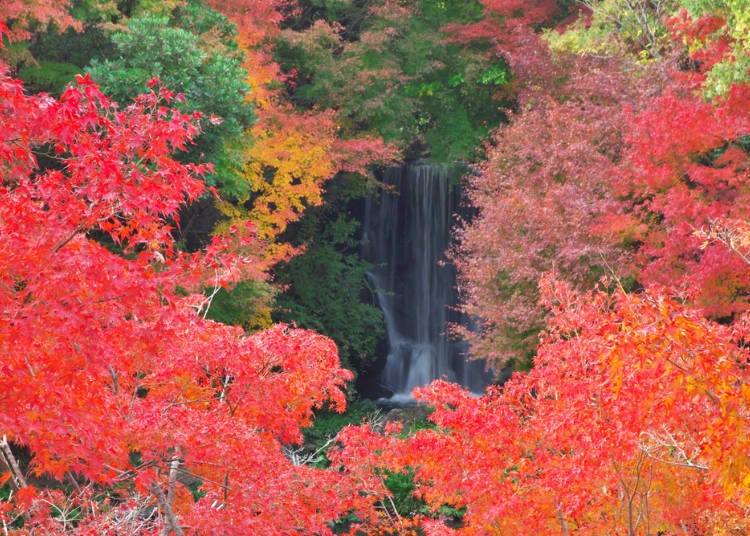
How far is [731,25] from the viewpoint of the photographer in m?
11.1

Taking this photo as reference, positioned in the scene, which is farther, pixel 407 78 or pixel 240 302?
pixel 407 78

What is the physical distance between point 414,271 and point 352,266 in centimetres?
174

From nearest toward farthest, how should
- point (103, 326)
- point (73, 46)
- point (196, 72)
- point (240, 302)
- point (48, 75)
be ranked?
1. point (103, 326)
2. point (48, 75)
3. point (196, 72)
4. point (73, 46)
5. point (240, 302)

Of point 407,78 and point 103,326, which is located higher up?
point 407,78

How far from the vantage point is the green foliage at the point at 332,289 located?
2117 cm

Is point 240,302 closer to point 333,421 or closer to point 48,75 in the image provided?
point 333,421

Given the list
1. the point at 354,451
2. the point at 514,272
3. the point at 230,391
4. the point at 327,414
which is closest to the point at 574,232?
the point at 514,272

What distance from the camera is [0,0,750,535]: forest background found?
5.25 meters

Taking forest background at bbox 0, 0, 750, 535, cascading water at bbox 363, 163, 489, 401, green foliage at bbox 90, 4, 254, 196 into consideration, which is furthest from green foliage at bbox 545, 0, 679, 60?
green foliage at bbox 90, 4, 254, 196

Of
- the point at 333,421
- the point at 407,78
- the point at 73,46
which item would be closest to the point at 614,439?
the point at 333,421

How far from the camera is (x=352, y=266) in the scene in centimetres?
2281

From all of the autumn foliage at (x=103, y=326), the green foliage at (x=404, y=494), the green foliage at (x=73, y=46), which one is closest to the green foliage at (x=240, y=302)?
the green foliage at (x=404, y=494)

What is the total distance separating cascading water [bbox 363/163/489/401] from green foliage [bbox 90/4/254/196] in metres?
7.04

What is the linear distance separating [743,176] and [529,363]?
5901 millimetres
